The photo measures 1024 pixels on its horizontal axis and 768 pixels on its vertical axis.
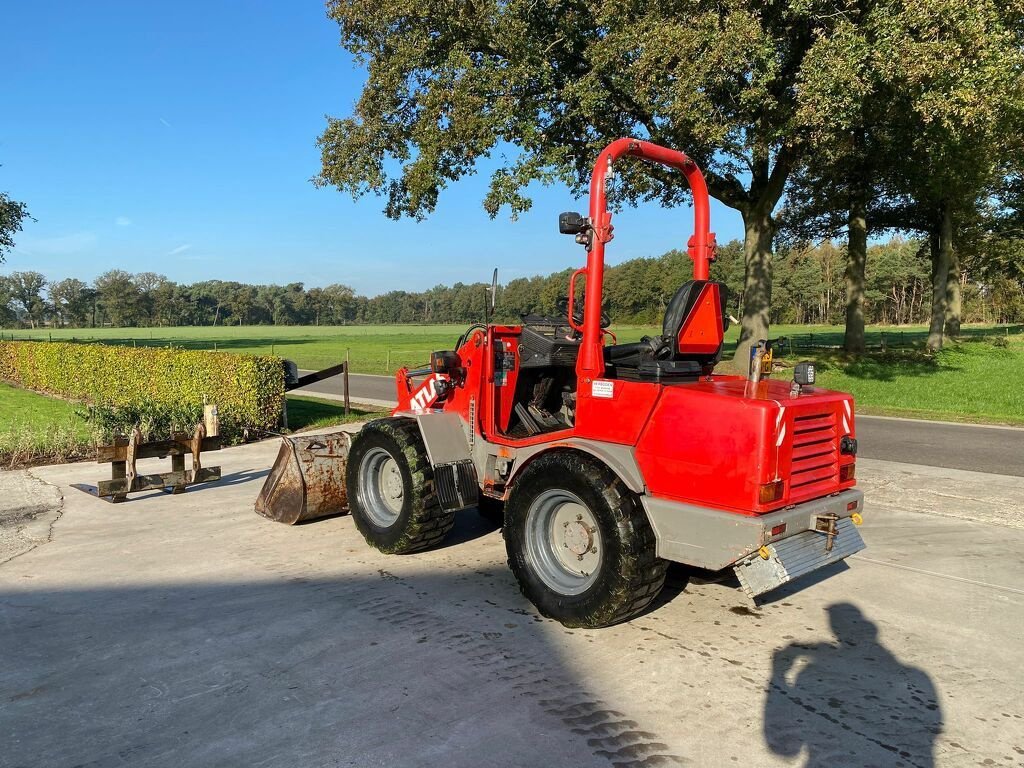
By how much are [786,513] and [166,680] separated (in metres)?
3.28

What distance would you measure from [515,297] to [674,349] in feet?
5.02

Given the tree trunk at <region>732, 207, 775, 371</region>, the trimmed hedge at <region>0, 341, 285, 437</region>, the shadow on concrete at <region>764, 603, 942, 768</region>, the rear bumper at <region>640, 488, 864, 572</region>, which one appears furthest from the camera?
Answer: the tree trunk at <region>732, 207, 775, 371</region>

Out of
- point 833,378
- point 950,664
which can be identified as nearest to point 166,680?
point 950,664

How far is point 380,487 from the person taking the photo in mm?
5789

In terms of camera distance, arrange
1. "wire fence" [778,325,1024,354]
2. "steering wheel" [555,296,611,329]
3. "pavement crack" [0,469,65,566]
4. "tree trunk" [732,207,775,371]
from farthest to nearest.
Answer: "wire fence" [778,325,1024,354] → "tree trunk" [732,207,775,371] → "pavement crack" [0,469,65,566] → "steering wheel" [555,296,611,329]

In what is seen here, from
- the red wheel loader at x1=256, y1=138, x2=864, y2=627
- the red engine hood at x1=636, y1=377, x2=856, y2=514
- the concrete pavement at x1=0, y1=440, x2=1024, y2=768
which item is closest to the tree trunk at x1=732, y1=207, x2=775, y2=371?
the concrete pavement at x1=0, y1=440, x2=1024, y2=768

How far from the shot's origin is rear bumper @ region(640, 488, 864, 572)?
11.4 ft

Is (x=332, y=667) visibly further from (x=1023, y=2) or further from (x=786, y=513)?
(x=1023, y=2)

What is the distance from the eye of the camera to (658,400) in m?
3.85

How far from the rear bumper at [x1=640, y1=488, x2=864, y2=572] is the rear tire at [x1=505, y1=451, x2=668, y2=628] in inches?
4.6

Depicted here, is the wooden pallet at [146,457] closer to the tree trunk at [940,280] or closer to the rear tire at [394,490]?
the rear tire at [394,490]

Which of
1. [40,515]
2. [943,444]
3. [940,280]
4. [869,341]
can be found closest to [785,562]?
[40,515]

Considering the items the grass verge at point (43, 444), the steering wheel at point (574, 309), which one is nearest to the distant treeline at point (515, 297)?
the steering wheel at point (574, 309)

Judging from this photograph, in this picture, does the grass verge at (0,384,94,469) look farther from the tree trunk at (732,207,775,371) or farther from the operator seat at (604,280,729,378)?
the tree trunk at (732,207,775,371)
